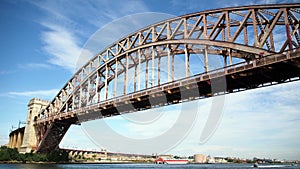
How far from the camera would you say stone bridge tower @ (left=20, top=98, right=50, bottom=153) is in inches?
2820

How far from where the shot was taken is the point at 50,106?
72.3 meters

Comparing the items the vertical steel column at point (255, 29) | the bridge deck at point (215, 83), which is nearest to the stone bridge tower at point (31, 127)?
the bridge deck at point (215, 83)

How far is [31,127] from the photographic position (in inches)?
2901

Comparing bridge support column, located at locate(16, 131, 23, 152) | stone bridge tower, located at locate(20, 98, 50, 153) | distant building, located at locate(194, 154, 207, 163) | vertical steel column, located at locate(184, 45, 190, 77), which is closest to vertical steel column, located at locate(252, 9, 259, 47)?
vertical steel column, located at locate(184, 45, 190, 77)

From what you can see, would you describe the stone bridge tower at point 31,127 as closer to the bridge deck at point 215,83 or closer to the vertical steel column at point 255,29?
the bridge deck at point 215,83

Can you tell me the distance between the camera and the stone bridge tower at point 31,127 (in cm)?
7162

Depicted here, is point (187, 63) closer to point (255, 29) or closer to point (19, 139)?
point (255, 29)

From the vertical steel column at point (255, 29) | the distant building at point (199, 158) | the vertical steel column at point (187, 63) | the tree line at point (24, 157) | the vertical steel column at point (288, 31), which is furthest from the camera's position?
the distant building at point (199, 158)

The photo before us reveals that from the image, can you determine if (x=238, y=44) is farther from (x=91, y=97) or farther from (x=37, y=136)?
(x=37, y=136)

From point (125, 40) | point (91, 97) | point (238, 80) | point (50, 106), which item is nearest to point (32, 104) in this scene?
point (50, 106)

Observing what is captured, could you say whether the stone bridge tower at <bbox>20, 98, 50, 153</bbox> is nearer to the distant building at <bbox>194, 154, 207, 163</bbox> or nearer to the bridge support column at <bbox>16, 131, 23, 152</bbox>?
the bridge support column at <bbox>16, 131, 23, 152</bbox>

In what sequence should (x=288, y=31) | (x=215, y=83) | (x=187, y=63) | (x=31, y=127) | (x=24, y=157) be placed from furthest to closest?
(x=31, y=127), (x=24, y=157), (x=187, y=63), (x=215, y=83), (x=288, y=31)

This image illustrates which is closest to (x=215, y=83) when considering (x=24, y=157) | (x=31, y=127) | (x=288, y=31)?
(x=288, y=31)

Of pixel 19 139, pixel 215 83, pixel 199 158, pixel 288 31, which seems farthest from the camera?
pixel 199 158
